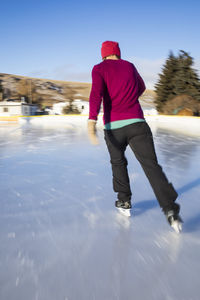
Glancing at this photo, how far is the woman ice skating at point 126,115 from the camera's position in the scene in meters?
1.64

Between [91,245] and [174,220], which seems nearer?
[91,245]

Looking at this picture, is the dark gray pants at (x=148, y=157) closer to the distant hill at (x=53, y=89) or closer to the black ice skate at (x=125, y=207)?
the black ice skate at (x=125, y=207)

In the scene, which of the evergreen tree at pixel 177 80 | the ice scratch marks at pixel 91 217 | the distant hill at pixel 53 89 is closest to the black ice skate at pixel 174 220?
the ice scratch marks at pixel 91 217

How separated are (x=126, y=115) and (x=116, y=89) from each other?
0.62 feet

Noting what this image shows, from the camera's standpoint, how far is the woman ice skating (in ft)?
5.38

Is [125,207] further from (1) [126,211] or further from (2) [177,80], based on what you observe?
(2) [177,80]

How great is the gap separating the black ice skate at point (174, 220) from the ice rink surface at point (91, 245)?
0.05m

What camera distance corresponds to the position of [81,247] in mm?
1488

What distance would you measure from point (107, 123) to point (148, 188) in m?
1.18

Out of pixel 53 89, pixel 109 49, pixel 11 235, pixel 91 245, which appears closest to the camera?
pixel 91 245

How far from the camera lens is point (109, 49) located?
174cm

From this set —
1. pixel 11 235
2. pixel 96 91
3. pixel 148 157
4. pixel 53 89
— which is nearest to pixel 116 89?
pixel 96 91

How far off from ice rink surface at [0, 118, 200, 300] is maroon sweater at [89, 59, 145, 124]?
79 cm

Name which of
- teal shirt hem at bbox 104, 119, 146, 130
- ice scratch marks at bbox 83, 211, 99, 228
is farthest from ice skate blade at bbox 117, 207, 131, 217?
teal shirt hem at bbox 104, 119, 146, 130
